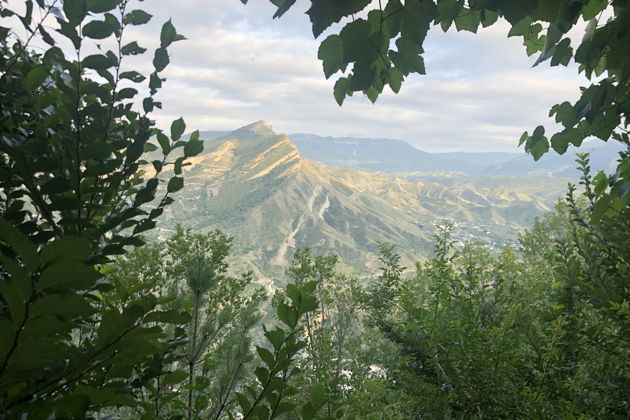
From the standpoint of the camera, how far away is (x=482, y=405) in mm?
3189

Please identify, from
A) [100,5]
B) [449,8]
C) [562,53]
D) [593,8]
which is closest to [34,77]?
[100,5]

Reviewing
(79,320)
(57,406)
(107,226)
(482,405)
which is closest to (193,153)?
(107,226)

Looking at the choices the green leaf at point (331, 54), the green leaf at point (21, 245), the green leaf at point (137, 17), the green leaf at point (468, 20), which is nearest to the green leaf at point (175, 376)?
the green leaf at point (21, 245)

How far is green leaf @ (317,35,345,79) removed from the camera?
1.66m

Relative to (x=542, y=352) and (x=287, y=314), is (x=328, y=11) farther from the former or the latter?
(x=542, y=352)


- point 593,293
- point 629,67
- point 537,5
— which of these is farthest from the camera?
point 593,293

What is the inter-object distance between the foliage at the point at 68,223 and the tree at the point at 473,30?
2.68 feet

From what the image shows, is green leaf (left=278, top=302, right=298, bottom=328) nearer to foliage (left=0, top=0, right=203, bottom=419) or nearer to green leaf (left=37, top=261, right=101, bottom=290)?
foliage (left=0, top=0, right=203, bottom=419)

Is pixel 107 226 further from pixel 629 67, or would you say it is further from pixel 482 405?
pixel 482 405

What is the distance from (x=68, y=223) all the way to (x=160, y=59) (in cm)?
88

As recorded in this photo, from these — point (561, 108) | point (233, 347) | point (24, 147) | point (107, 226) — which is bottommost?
point (233, 347)

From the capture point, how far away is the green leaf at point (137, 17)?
182cm

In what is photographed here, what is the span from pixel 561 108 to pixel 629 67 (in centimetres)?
63

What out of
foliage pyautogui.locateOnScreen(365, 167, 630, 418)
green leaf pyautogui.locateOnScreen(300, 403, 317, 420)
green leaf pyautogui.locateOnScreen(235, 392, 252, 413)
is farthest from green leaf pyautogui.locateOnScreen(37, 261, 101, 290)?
foliage pyautogui.locateOnScreen(365, 167, 630, 418)
